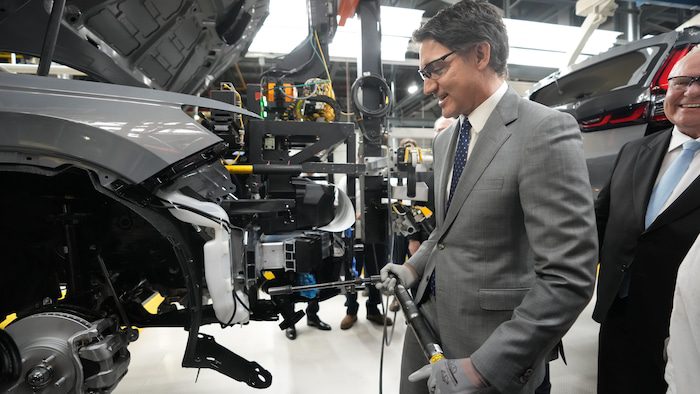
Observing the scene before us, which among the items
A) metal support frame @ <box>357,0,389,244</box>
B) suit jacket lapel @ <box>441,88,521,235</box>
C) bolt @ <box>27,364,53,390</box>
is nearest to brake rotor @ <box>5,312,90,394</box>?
bolt @ <box>27,364,53,390</box>

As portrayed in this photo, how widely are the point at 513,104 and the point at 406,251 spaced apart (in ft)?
10.6

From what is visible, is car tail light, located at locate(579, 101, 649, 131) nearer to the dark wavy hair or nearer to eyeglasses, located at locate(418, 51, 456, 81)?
the dark wavy hair

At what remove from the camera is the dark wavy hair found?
3.35 ft

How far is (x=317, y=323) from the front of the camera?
128 inches

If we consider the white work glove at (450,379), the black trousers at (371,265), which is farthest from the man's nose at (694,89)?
the black trousers at (371,265)

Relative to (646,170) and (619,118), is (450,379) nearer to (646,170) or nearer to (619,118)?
(646,170)

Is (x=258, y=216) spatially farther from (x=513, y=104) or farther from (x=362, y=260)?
(x=362, y=260)

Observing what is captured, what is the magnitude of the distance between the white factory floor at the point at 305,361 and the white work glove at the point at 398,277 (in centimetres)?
126

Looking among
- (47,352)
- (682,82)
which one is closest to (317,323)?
(47,352)

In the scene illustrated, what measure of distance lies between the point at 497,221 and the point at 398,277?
56 centimetres

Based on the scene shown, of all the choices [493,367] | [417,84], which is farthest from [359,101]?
[417,84]

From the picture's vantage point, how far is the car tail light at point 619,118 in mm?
2162

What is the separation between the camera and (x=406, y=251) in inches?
160

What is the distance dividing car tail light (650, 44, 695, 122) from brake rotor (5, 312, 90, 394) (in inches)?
131
